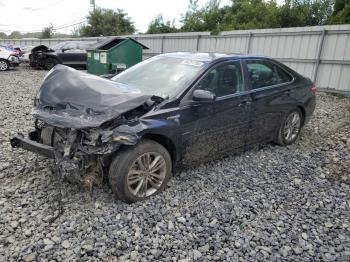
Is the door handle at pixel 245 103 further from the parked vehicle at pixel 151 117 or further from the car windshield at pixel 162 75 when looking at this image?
the car windshield at pixel 162 75

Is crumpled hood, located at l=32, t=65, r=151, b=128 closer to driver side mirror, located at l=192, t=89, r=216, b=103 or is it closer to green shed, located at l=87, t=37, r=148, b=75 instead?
driver side mirror, located at l=192, t=89, r=216, b=103

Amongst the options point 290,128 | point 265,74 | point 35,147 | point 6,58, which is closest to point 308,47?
point 290,128

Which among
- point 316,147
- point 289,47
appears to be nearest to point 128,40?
point 289,47

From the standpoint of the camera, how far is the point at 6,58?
15.8 meters

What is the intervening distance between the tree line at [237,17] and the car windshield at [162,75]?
11.1 m

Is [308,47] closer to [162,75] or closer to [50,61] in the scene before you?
[162,75]

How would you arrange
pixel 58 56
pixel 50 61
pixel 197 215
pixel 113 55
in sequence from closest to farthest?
pixel 197 215
pixel 113 55
pixel 58 56
pixel 50 61

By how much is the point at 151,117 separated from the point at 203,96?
0.67 metres

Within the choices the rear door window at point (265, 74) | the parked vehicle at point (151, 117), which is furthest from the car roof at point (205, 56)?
the rear door window at point (265, 74)

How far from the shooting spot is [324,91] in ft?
32.2

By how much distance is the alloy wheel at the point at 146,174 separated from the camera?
3.38 meters

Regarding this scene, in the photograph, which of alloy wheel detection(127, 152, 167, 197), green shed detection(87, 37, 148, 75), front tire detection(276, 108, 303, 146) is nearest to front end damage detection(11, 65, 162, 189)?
alloy wheel detection(127, 152, 167, 197)

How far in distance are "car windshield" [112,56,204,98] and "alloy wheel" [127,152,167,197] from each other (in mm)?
736

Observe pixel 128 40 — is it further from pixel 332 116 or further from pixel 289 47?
pixel 332 116
